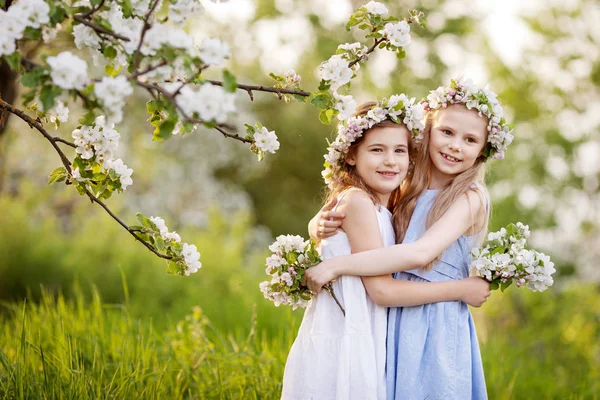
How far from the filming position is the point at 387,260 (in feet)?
8.46

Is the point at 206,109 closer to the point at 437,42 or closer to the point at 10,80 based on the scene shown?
the point at 10,80

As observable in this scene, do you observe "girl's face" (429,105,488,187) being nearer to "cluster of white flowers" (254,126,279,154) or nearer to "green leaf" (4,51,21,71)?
"cluster of white flowers" (254,126,279,154)

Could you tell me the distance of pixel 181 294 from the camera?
6801mm

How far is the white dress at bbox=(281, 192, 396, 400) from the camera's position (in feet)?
8.29

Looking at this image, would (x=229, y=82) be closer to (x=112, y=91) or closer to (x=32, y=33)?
(x=112, y=91)

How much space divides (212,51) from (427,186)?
1431 mm

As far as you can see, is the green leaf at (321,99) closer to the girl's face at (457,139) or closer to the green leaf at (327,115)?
the green leaf at (327,115)

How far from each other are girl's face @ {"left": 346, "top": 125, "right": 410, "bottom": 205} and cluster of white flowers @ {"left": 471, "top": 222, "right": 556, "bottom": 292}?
427 mm

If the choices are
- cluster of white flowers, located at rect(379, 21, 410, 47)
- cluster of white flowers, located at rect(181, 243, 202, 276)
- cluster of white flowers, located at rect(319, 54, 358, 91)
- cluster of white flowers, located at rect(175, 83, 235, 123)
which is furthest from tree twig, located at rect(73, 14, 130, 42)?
cluster of white flowers, located at rect(379, 21, 410, 47)

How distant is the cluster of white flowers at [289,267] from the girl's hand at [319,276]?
0.04 meters

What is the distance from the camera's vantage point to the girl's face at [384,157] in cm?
274

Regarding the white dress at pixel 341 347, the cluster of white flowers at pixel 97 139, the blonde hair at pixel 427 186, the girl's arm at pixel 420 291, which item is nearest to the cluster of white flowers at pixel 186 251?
the cluster of white flowers at pixel 97 139

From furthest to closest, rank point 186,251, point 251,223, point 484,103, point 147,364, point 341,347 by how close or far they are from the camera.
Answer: point 251,223 → point 147,364 → point 484,103 → point 341,347 → point 186,251

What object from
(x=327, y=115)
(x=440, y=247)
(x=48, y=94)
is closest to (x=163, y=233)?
(x=327, y=115)
